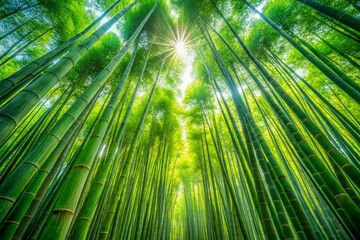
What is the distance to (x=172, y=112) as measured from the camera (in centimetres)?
615

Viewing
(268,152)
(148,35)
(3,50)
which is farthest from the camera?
(3,50)

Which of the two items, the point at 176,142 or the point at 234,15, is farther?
the point at 176,142

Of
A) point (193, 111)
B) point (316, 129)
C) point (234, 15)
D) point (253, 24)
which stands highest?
point (253, 24)

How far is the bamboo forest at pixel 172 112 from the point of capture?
109 cm

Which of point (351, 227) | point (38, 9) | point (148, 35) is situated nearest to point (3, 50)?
point (38, 9)

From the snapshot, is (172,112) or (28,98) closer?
(28,98)

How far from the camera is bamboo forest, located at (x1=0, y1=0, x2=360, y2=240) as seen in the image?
109 centimetres

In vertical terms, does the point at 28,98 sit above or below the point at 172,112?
below

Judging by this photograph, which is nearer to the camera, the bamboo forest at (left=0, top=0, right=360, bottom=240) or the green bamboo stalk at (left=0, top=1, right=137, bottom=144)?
the green bamboo stalk at (left=0, top=1, right=137, bottom=144)

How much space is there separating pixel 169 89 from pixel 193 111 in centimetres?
123

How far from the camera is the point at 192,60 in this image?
568cm

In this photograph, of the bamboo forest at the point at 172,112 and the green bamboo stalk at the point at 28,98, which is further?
the bamboo forest at the point at 172,112

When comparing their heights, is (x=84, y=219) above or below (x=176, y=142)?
below

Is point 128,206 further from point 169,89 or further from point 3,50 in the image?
point 3,50
